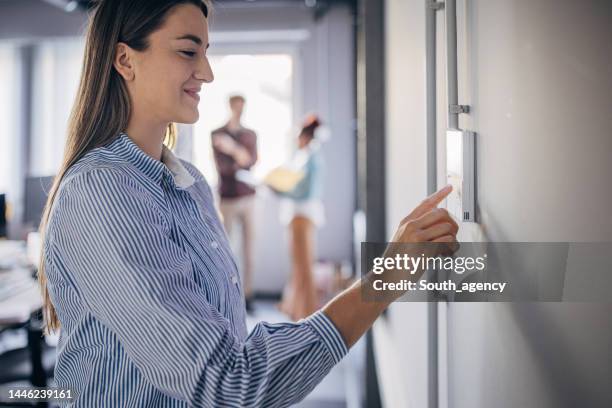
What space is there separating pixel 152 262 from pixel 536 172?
44cm

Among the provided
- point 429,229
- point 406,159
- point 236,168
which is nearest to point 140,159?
point 429,229

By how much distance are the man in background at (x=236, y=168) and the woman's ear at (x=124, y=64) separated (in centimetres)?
396

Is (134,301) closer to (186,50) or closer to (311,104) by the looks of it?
(186,50)

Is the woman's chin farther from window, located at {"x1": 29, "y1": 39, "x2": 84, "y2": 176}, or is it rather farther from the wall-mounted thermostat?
window, located at {"x1": 29, "y1": 39, "x2": 84, "y2": 176}

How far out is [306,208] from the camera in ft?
13.8

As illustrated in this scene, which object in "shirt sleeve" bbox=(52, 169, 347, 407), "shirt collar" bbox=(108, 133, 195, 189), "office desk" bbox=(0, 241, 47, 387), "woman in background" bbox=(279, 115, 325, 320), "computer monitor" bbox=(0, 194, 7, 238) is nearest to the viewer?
"shirt sleeve" bbox=(52, 169, 347, 407)

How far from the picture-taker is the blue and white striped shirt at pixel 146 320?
0.71 meters

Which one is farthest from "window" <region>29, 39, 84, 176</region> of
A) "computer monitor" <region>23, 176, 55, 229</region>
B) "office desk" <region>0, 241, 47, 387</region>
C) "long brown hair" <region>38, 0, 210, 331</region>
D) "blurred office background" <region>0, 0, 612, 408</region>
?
"long brown hair" <region>38, 0, 210, 331</region>

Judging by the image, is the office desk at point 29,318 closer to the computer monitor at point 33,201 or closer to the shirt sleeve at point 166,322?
the computer monitor at point 33,201

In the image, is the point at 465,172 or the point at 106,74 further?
the point at 106,74

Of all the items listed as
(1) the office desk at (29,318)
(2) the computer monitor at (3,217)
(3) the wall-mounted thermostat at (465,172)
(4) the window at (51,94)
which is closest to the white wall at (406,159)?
(3) the wall-mounted thermostat at (465,172)

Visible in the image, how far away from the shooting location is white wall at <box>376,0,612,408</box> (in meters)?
0.44

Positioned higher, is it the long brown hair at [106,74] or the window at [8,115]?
the window at [8,115]

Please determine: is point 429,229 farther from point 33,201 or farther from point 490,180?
point 33,201
